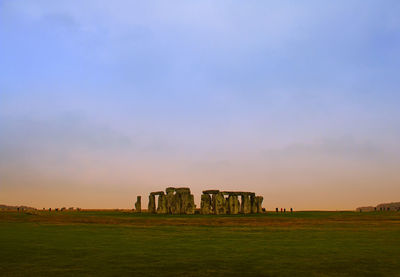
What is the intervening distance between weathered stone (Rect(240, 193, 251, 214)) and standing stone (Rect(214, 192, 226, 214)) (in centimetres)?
305

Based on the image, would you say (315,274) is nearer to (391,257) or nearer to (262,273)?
(262,273)

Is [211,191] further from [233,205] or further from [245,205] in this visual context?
[245,205]

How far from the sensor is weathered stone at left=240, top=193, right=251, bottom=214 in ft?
160

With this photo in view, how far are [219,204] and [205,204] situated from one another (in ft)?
5.31

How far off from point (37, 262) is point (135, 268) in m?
2.90

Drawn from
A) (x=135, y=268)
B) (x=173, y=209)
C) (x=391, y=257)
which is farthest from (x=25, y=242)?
(x=173, y=209)

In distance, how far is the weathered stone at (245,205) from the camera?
4862cm

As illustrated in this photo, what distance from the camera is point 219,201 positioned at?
46.5 meters

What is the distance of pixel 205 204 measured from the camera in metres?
46.8

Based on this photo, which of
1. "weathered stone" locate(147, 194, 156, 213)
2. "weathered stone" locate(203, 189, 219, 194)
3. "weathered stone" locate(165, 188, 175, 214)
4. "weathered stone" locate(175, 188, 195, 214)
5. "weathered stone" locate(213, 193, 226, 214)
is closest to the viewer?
"weathered stone" locate(213, 193, 226, 214)

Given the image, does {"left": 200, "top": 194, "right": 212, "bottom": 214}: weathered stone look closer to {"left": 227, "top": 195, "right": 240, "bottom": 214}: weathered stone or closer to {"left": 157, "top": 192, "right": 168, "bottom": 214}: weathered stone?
{"left": 227, "top": 195, "right": 240, "bottom": 214}: weathered stone

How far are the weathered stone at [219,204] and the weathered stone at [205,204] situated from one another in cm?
75

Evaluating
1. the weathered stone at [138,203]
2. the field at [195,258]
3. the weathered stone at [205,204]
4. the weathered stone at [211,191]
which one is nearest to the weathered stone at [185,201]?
the weathered stone at [205,204]

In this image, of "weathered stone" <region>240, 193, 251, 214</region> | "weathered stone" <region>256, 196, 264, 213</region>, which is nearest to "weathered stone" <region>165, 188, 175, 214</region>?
"weathered stone" <region>240, 193, 251, 214</region>
